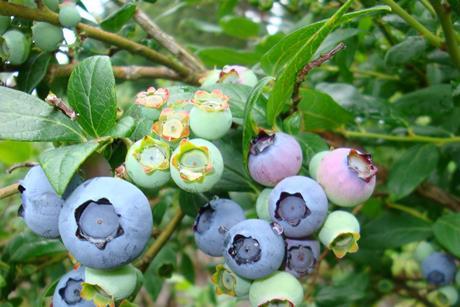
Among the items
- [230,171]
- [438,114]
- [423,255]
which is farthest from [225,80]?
[423,255]

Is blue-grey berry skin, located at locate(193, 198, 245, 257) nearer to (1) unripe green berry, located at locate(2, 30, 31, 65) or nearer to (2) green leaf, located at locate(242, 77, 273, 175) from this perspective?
(2) green leaf, located at locate(242, 77, 273, 175)

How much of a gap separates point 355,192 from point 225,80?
13.1 inches

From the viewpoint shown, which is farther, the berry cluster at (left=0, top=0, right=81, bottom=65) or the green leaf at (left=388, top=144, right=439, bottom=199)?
the green leaf at (left=388, top=144, right=439, bottom=199)

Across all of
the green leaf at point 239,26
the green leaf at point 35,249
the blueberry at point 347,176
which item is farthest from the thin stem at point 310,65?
the green leaf at point 239,26

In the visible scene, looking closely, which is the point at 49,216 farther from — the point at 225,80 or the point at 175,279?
the point at 175,279

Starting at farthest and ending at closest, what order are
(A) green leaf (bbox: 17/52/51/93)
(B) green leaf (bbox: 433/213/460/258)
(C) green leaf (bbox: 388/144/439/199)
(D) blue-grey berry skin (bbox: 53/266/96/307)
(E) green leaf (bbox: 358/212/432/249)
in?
1. (E) green leaf (bbox: 358/212/432/249)
2. (C) green leaf (bbox: 388/144/439/199)
3. (B) green leaf (bbox: 433/213/460/258)
4. (A) green leaf (bbox: 17/52/51/93)
5. (D) blue-grey berry skin (bbox: 53/266/96/307)

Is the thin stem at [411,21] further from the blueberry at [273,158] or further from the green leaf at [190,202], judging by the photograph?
the green leaf at [190,202]

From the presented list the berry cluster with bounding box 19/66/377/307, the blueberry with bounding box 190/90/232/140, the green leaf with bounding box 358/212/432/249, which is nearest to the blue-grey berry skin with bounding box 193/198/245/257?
the berry cluster with bounding box 19/66/377/307

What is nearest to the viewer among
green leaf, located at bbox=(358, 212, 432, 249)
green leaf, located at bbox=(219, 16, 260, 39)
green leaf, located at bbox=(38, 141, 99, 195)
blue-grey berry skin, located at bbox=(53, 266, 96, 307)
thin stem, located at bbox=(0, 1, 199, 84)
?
green leaf, located at bbox=(38, 141, 99, 195)

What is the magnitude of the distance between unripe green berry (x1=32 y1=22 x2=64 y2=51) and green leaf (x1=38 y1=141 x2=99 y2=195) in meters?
0.35

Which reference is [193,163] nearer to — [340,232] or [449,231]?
[340,232]

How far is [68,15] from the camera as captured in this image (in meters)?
0.96

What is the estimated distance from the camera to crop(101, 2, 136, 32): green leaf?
1082mm

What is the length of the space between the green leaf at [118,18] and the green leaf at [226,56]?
19.5 inches
